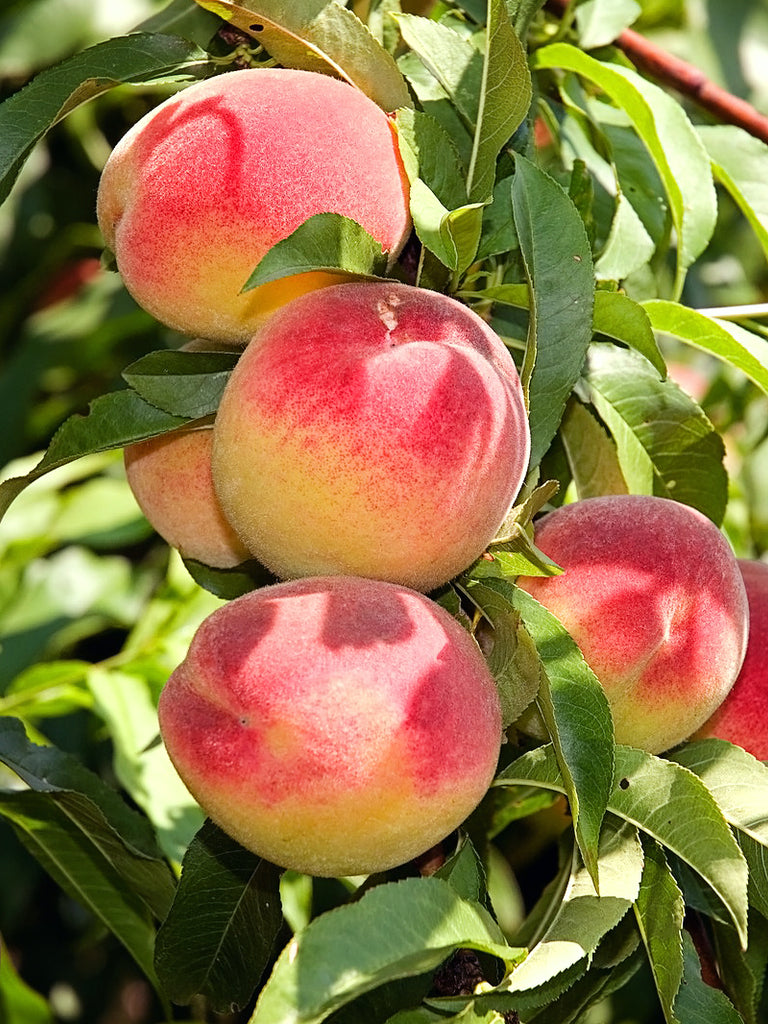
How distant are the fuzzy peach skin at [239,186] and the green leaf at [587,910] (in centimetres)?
45

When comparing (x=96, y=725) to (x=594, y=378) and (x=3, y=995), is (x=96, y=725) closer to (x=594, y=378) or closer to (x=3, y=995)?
(x=3, y=995)

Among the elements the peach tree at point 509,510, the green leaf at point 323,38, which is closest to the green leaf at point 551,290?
the peach tree at point 509,510

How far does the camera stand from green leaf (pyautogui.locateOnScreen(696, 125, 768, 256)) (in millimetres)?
1281

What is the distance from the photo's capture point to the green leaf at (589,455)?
3.69 ft

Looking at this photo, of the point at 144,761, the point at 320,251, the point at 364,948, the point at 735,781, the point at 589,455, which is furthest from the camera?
the point at 144,761

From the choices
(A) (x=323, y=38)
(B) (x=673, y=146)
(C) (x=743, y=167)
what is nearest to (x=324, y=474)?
(A) (x=323, y=38)

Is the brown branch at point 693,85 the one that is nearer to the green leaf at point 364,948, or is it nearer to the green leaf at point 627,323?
the green leaf at point 627,323

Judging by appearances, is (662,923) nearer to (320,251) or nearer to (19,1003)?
(320,251)

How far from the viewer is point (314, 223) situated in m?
0.80

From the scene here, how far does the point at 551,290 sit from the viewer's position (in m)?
0.94

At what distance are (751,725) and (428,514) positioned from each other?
1.23 ft

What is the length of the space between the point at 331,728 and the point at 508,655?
0.17 m

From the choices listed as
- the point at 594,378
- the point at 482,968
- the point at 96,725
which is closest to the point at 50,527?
the point at 96,725

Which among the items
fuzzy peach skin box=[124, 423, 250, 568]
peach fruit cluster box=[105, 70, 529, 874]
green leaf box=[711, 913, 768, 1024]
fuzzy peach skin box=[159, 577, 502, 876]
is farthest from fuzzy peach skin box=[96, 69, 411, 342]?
green leaf box=[711, 913, 768, 1024]
